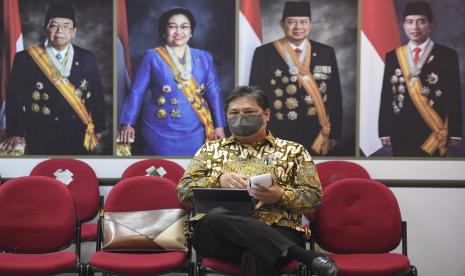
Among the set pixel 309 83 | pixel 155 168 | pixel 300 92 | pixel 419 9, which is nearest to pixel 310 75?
pixel 309 83

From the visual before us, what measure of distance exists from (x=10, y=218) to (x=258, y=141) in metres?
1.64

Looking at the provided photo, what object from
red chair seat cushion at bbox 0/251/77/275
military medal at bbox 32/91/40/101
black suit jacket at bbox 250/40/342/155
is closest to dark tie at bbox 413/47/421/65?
black suit jacket at bbox 250/40/342/155

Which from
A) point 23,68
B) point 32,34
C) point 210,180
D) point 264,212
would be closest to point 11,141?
point 23,68

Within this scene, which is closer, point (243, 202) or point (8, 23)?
point (243, 202)

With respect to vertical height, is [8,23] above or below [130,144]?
above

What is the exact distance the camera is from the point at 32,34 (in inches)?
181

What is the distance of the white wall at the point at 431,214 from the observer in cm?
450

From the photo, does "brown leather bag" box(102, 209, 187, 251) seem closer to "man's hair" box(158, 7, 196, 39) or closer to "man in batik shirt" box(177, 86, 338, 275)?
"man in batik shirt" box(177, 86, 338, 275)

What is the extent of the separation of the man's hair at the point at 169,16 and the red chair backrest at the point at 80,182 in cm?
134

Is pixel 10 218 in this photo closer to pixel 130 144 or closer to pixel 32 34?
pixel 130 144

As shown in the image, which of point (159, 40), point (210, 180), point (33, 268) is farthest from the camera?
point (159, 40)

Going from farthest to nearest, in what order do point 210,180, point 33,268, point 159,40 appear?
point 159,40
point 210,180
point 33,268

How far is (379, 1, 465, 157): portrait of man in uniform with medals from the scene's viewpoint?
176 inches

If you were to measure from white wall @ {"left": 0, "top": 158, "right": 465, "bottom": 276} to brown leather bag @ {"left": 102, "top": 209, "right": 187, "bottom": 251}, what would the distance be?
78.3 inches
